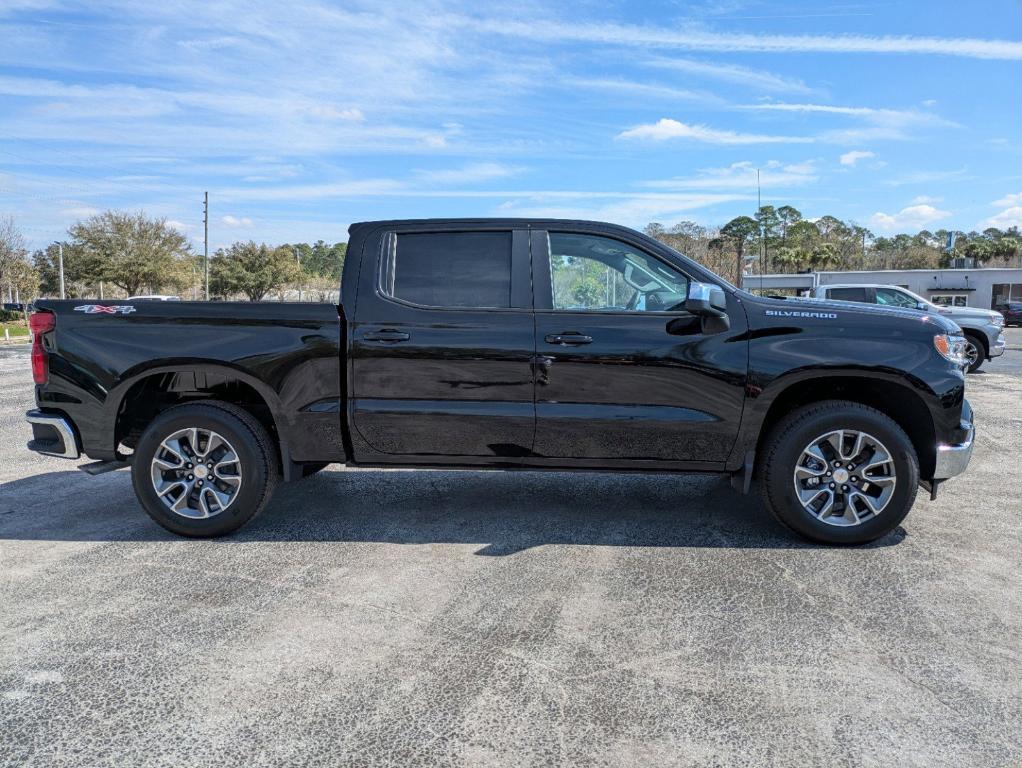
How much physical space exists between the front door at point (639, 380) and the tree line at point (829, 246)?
61.9m

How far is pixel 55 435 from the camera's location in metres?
4.70

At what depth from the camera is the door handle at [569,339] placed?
445 cm

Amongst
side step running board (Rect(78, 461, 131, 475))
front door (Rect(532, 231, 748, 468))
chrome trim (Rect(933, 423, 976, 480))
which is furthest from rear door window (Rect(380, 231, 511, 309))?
chrome trim (Rect(933, 423, 976, 480))

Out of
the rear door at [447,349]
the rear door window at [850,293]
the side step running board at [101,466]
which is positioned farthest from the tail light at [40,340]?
the rear door window at [850,293]

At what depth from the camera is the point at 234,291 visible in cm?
6406

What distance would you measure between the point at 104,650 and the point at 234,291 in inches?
2562

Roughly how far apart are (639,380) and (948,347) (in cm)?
181

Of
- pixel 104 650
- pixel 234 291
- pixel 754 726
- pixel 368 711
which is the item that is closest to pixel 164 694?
pixel 104 650

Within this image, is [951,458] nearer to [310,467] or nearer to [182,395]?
[310,467]

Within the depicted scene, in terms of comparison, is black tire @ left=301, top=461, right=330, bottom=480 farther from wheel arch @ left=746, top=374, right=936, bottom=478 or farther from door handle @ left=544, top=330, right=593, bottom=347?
wheel arch @ left=746, top=374, right=936, bottom=478

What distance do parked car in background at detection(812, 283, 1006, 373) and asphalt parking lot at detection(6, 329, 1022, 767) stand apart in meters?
11.4

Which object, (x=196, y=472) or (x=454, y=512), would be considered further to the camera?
(x=454, y=512)

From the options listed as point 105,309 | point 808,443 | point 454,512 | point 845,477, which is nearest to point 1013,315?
point 845,477

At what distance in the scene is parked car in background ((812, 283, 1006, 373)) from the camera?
15.4 m
